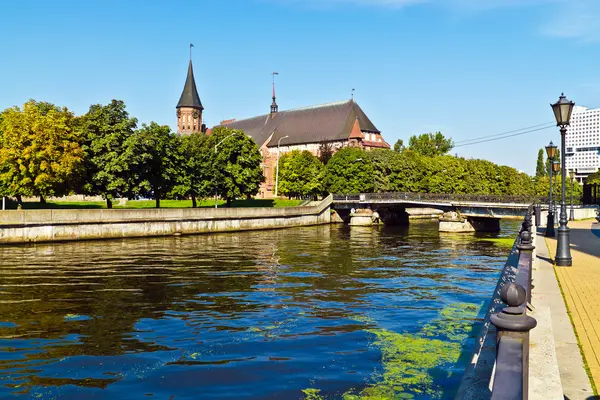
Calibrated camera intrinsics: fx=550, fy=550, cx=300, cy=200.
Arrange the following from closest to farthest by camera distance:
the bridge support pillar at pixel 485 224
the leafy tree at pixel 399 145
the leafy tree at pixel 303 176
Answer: the bridge support pillar at pixel 485 224 < the leafy tree at pixel 303 176 < the leafy tree at pixel 399 145

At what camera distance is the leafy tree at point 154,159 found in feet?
194

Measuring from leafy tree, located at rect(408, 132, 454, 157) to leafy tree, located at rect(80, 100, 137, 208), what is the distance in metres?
99.6

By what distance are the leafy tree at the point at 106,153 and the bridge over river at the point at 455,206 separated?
3472cm

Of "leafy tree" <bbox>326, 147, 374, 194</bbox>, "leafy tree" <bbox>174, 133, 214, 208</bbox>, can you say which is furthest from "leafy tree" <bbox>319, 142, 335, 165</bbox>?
"leafy tree" <bbox>174, 133, 214, 208</bbox>

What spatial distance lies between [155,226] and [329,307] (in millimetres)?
36978

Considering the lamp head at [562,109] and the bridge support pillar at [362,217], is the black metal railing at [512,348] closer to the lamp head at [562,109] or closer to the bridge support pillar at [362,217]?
the lamp head at [562,109]

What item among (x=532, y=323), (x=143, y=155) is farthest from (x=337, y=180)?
(x=532, y=323)

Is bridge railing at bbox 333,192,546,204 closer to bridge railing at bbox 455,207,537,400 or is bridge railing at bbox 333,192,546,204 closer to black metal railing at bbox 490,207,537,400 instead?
bridge railing at bbox 455,207,537,400

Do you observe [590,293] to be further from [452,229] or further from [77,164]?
[452,229]

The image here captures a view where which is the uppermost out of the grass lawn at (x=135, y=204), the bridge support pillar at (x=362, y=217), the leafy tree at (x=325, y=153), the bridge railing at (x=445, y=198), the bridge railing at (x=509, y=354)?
the leafy tree at (x=325, y=153)

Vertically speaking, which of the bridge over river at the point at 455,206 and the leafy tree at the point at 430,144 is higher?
the leafy tree at the point at 430,144

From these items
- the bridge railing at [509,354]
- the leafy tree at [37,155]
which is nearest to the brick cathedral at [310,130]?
the leafy tree at [37,155]

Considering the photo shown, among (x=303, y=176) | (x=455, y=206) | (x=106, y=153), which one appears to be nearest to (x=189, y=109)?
(x=303, y=176)

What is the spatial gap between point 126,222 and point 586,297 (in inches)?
1746
